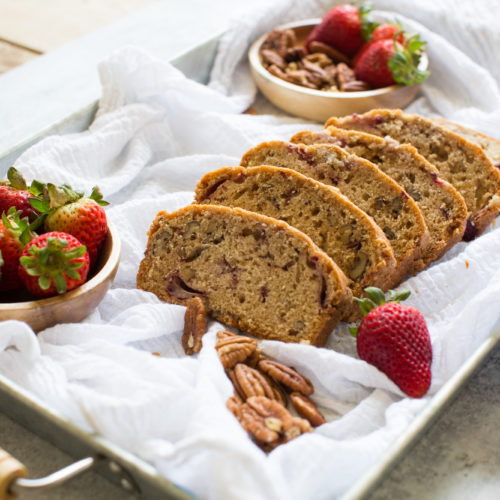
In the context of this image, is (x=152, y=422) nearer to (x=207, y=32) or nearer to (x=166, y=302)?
(x=166, y=302)

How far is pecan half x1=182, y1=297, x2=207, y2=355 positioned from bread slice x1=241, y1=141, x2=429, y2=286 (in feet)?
1.95

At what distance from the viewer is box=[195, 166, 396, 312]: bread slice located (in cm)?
204

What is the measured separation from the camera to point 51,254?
1.77m

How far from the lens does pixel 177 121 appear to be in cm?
299

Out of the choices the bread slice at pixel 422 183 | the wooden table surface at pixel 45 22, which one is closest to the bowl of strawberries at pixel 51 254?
the bread slice at pixel 422 183

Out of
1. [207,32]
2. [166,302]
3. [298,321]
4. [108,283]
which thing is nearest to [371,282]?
[298,321]

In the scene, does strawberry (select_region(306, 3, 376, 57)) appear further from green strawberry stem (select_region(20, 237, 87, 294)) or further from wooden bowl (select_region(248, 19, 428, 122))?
green strawberry stem (select_region(20, 237, 87, 294))

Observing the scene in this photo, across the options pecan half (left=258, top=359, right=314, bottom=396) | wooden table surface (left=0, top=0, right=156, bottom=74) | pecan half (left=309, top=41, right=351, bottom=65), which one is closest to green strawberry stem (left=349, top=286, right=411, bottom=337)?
pecan half (left=258, top=359, right=314, bottom=396)

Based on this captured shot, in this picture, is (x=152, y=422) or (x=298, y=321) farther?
(x=298, y=321)

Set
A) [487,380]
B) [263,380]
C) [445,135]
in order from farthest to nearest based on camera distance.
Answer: [445,135] → [487,380] → [263,380]

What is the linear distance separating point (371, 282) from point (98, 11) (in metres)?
3.34

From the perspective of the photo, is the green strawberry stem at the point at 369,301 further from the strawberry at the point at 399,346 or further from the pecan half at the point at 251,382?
Answer: the pecan half at the point at 251,382

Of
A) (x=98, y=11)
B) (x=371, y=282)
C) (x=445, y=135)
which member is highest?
(x=445, y=135)

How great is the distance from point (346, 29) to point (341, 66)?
0.19 metres
